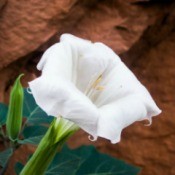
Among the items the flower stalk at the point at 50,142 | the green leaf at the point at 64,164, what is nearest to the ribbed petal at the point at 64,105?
the flower stalk at the point at 50,142

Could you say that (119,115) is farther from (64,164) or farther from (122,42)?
(122,42)

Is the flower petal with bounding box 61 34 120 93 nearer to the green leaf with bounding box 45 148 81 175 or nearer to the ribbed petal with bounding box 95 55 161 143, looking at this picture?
the ribbed petal with bounding box 95 55 161 143

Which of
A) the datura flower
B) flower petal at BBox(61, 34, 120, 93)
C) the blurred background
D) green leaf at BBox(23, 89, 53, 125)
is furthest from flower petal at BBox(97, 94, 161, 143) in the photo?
the blurred background

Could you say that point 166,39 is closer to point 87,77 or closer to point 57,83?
point 87,77

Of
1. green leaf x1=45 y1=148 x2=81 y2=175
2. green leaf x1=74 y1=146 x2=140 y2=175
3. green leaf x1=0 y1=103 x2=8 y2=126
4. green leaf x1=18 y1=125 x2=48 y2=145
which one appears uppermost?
green leaf x1=0 y1=103 x2=8 y2=126

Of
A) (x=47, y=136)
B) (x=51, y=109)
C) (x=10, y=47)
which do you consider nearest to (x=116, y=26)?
(x=10, y=47)

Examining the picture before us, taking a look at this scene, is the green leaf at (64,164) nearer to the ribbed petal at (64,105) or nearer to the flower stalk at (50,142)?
the flower stalk at (50,142)
